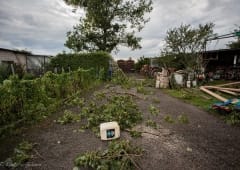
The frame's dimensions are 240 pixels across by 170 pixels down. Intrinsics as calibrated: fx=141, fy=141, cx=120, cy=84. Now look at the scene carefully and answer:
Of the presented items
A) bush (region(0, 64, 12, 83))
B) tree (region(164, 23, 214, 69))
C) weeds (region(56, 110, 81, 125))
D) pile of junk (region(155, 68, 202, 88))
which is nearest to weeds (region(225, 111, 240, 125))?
weeds (region(56, 110, 81, 125))

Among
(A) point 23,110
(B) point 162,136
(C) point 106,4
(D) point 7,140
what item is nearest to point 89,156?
(B) point 162,136

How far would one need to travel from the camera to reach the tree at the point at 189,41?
1080cm

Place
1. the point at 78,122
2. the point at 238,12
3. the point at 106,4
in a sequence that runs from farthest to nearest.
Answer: the point at 106,4, the point at 238,12, the point at 78,122

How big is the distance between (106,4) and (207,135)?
1806cm

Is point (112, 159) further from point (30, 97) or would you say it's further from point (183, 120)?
point (30, 97)

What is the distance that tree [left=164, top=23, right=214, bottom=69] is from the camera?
1080 cm

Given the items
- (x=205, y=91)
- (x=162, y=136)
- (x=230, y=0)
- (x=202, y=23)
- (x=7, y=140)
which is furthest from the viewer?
(x=202, y=23)

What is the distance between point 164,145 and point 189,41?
421 inches

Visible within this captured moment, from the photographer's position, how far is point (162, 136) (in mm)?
2912

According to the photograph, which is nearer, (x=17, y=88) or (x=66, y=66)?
(x=17, y=88)

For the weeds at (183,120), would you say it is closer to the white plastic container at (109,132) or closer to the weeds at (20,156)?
the white plastic container at (109,132)

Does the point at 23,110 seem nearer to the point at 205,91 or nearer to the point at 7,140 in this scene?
the point at 7,140

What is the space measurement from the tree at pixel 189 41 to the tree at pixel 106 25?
330 inches

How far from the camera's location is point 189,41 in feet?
36.3
